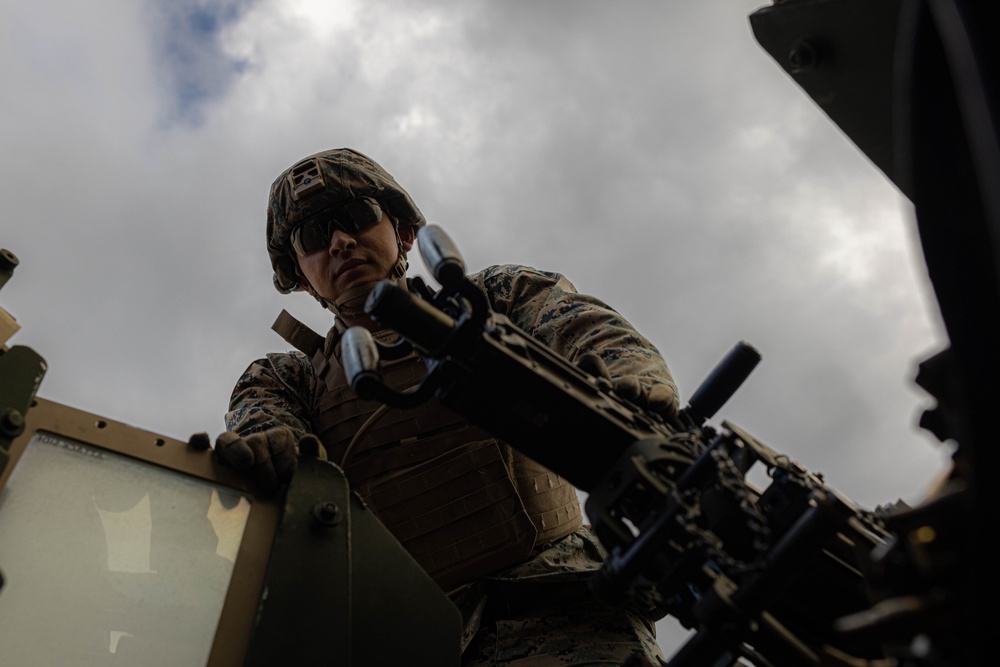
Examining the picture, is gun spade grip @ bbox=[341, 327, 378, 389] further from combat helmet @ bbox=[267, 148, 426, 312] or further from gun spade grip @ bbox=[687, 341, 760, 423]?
combat helmet @ bbox=[267, 148, 426, 312]

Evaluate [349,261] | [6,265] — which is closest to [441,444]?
[349,261]

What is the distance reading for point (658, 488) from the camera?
2.17 metres

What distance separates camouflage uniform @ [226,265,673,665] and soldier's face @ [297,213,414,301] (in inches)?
23.3

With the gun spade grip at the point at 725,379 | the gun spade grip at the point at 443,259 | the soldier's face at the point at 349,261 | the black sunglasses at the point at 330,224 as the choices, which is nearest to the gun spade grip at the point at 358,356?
the gun spade grip at the point at 443,259

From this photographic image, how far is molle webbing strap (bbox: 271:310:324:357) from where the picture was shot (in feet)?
16.2

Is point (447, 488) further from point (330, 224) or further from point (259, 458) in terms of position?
point (330, 224)

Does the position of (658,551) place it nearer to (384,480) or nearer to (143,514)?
(143,514)

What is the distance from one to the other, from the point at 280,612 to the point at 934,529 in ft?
6.49

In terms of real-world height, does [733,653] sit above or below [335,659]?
above

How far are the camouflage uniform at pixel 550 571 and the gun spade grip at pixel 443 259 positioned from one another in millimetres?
1280

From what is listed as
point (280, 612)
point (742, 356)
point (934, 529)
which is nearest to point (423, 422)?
point (280, 612)

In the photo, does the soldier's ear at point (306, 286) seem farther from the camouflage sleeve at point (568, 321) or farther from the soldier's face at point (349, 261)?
the camouflage sleeve at point (568, 321)

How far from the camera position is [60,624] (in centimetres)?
246

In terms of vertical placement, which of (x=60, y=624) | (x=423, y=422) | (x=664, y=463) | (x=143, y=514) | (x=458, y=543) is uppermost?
(x=664, y=463)
